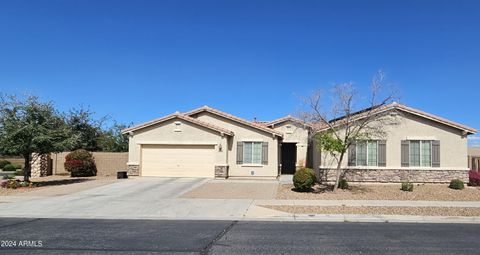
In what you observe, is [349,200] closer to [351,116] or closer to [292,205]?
[292,205]

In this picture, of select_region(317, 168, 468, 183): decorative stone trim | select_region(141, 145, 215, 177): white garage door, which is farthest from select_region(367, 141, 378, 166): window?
select_region(141, 145, 215, 177): white garage door

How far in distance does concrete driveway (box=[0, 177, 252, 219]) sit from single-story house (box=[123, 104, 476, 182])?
18.4ft

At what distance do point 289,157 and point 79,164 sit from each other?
1478 centimetres

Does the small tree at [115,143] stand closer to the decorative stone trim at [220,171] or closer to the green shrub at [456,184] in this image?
the decorative stone trim at [220,171]

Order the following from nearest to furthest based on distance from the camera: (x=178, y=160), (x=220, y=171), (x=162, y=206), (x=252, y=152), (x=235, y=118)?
1. (x=162, y=206)
2. (x=220, y=171)
3. (x=178, y=160)
4. (x=252, y=152)
5. (x=235, y=118)

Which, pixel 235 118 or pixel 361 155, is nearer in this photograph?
pixel 361 155

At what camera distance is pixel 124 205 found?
1588cm

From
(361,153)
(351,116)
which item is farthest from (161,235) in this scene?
(361,153)

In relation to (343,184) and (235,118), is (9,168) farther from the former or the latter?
(343,184)

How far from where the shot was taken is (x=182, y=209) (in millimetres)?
15031

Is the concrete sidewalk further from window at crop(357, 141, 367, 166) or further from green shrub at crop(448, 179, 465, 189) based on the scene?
window at crop(357, 141, 367, 166)

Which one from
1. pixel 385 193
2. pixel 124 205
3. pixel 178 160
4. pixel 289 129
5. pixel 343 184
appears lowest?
pixel 124 205

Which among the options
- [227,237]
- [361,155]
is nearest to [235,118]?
[361,155]

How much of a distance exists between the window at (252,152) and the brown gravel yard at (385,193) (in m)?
4.52
